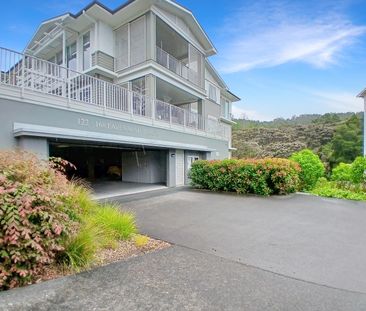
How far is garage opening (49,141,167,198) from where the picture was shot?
49.9 ft

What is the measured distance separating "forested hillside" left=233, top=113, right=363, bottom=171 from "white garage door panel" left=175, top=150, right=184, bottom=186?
20775 millimetres

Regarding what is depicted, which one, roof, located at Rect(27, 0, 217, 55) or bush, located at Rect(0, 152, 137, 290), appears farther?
roof, located at Rect(27, 0, 217, 55)

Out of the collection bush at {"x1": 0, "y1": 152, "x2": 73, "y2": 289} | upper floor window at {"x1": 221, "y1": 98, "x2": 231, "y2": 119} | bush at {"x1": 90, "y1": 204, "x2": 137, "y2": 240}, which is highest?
upper floor window at {"x1": 221, "y1": 98, "x2": 231, "y2": 119}

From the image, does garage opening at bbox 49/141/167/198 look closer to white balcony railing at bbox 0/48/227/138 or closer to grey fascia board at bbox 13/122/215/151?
grey fascia board at bbox 13/122/215/151

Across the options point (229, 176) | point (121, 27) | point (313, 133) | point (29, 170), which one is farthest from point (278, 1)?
point (313, 133)

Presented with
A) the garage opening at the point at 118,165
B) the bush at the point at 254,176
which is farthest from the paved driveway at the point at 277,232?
the garage opening at the point at 118,165

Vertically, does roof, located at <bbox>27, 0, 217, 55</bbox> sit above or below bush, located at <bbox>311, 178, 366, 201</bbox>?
above

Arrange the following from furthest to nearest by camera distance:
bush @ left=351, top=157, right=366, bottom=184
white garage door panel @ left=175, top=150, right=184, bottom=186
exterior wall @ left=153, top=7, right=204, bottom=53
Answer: white garage door panel @ left=175, top=150, right=184, bottom=186 < exterior wall @ left=153, top=7, right=204, bottom=53 < bush @ left=351, top=157, right=366, bottom=184

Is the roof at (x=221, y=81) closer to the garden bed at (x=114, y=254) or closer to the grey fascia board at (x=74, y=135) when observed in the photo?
the grey fascia board at (x=74, y=135)

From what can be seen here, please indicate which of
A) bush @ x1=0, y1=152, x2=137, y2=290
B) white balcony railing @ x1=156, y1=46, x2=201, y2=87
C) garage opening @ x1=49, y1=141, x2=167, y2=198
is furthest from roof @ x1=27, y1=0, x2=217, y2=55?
bush @ x1=0, y1=152, x2=137, y2=290

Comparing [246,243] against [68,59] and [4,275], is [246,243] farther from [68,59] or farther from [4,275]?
[68,59]

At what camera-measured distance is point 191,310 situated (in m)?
2.82

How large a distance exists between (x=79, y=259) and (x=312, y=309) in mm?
3260

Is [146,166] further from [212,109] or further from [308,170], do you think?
[212,109]
